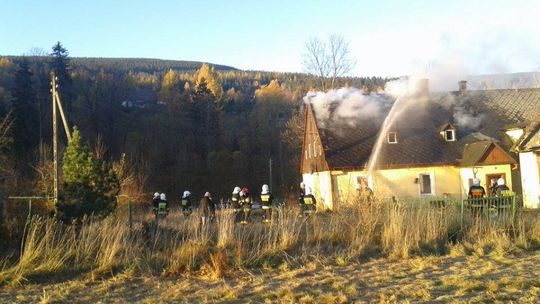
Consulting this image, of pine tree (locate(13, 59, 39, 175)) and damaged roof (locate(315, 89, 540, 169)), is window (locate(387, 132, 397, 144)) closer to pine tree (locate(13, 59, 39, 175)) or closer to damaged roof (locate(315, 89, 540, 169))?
damaged roof (locate(315, 89, 540, 169))

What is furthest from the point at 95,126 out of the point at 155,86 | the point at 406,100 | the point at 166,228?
the point at 166,228

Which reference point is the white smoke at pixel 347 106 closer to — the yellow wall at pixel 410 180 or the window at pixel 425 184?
the yellow wall at pixel 410 180

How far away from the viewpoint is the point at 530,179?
88.1ft

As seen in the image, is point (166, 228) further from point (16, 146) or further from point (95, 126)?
point (95, 126)

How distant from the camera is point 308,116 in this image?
39062 millimetres

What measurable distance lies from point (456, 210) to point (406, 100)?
26715 mm

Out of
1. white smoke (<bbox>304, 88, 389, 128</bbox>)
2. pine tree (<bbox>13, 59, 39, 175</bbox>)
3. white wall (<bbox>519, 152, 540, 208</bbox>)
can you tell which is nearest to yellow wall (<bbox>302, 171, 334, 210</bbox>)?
white smoke (<bbox>304, 88, 389, 128</bbox>)

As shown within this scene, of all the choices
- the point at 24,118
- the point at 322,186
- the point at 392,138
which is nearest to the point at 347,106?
the point at 392,138

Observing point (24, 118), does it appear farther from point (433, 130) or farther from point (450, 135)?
point (450, 135)

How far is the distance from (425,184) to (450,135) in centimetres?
377

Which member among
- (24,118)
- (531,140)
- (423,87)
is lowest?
(531,140)

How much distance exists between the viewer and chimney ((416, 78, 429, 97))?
35.4 metres

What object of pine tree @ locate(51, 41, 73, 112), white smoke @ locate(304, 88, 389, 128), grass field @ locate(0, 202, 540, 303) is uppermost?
pine tree @ locate(51, 41, 73, 112)

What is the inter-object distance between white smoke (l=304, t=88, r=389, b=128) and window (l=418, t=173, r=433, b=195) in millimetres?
5407
